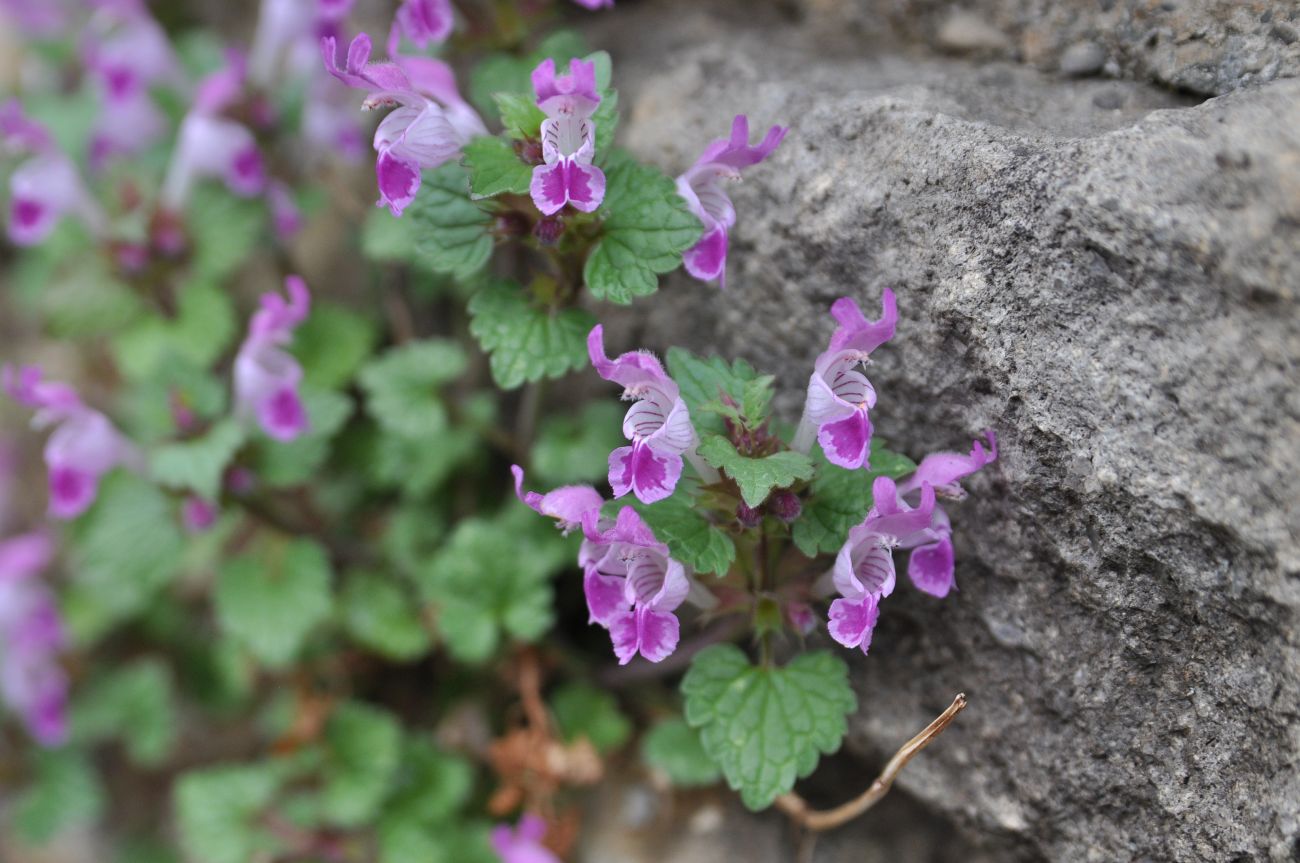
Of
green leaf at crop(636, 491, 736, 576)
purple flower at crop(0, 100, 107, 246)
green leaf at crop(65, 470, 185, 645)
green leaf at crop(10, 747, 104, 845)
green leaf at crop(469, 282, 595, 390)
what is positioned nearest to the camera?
green leaf at crop(636, 491, 736, 576)

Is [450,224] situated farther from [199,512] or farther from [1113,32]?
[1113,32]

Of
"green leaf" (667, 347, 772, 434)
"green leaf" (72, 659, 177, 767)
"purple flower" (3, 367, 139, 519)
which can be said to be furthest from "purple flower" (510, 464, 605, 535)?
"green leaf" (72, 659, 177, 767)

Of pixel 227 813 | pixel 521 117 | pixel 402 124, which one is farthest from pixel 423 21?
pixel 227 813

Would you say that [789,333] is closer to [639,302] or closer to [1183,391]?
[639,302]

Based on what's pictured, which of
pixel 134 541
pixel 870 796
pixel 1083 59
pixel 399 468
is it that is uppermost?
pixel 1083 59

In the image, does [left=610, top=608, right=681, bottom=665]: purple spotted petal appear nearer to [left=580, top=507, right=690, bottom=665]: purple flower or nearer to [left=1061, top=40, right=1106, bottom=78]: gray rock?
[left=580, top=507, right=690, bottom=665]: purple flower

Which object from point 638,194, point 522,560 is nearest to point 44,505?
point 522,560
